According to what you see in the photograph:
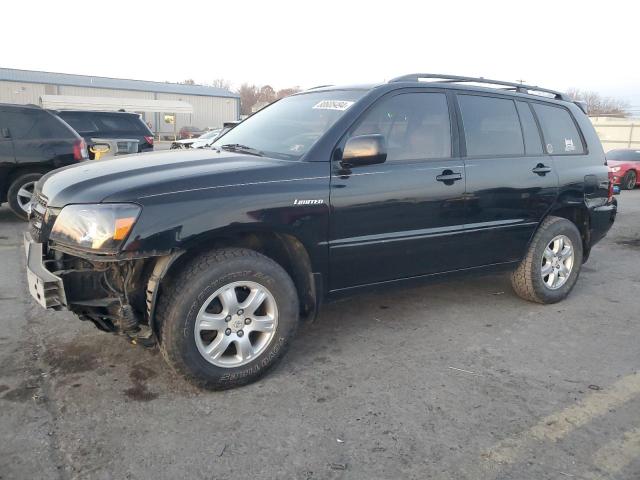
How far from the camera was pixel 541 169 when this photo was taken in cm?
445

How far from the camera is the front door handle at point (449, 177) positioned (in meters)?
3.77

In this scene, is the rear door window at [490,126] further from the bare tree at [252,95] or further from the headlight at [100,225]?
the bare tree at [252,95]

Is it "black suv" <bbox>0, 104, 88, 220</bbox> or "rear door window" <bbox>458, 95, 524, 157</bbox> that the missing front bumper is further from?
"black suv" <bbox>0, 104, 88, 220</bbox>

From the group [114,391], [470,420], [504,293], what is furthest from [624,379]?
[114,391]

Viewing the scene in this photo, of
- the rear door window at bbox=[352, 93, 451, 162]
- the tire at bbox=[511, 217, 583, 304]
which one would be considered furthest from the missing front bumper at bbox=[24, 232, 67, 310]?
the tire at bbox=[511, 217, 583, 304]

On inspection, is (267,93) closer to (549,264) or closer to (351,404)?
(549,264)

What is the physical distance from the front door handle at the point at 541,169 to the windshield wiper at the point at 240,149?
2.33m

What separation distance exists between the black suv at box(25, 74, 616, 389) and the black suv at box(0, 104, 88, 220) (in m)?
4.77

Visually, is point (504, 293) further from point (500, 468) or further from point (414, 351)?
point (500, 468)

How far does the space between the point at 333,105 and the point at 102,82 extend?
54614mm

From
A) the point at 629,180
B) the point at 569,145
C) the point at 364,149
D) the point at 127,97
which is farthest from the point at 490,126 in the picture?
the point at 127,97

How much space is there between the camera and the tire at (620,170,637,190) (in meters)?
16.7

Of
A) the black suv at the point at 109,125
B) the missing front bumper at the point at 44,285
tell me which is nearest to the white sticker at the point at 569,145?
the missing front bumper at the point at 44,285

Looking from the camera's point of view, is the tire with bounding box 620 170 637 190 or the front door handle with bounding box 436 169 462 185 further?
the tire with bounding box 620 170 637 190
